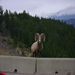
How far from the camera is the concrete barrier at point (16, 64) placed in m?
8.37

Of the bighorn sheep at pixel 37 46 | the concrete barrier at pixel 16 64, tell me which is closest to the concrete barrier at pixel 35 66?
the concrete barrier at pixel 16 64

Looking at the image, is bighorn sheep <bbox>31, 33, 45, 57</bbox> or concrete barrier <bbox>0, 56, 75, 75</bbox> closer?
concrete barrier <bbox>0, 56, 75, 75</bbox>

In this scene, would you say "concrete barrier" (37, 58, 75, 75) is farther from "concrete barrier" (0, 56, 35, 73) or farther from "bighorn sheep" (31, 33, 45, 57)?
"bighorn sheep" (31, 33, 45, 57)

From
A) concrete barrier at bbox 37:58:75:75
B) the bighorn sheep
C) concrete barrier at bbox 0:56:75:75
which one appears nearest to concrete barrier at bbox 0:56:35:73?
concrete barrier at bbox 0:56:75:75

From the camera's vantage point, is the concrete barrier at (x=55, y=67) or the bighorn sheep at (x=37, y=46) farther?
the bighorn sheep at (x=37, y=46)

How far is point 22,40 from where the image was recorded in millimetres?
74750

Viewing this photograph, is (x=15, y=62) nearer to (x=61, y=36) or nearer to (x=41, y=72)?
(x=41, y=72)

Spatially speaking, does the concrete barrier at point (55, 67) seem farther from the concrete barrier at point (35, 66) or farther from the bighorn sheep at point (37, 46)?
the bighorn sheep at point (37, 46)

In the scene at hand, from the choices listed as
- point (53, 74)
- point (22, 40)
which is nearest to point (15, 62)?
point (53, 74)

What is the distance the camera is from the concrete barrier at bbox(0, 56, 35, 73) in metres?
8.37

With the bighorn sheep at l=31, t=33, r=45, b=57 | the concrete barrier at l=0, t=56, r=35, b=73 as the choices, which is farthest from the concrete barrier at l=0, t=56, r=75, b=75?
the bighorn sheep at l=31, t=33, r=45, b=57

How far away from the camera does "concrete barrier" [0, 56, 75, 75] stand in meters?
8.35

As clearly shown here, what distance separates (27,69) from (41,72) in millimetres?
309

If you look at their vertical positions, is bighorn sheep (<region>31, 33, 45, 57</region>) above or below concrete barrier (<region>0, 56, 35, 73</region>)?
above
